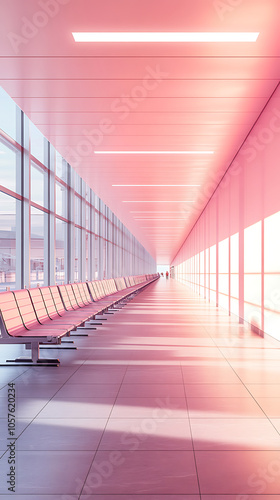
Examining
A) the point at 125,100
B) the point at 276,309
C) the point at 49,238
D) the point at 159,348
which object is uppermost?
the point at 125,100

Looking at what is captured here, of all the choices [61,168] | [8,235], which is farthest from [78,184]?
[8,235]

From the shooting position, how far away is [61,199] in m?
12.2

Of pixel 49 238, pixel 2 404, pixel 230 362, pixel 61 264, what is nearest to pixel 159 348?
pixel 230 362

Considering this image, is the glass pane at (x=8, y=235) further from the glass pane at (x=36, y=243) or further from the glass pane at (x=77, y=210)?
the glass pane at (x=77, y=210)

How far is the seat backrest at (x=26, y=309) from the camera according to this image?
5688 mm

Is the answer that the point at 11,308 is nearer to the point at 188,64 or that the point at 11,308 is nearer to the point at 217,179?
the point at 188,64

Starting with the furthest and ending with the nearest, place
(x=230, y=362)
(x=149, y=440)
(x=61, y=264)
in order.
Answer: (x=61, y=264), (x=230, y=362), (x=149, y=440)

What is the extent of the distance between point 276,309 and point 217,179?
6.41 metres

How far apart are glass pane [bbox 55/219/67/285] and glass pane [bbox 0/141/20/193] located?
298 centimetres

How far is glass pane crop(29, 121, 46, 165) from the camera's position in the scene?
9017 millimetres

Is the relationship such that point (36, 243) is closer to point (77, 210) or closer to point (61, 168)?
point (61, 168)

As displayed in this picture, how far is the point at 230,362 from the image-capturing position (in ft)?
18.7

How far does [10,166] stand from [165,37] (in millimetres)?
4829

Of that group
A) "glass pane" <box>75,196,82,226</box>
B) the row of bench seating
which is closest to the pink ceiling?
the row of bench seating
